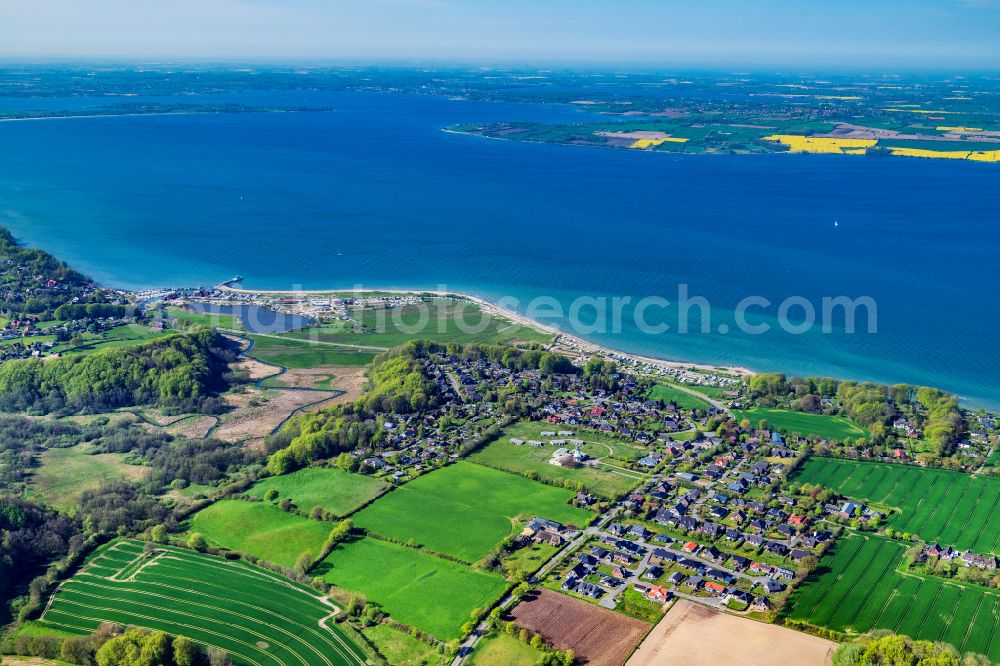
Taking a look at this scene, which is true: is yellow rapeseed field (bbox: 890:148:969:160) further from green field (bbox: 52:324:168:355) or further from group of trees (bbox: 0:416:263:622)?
group of trees (bbox: 0:416:263:622)

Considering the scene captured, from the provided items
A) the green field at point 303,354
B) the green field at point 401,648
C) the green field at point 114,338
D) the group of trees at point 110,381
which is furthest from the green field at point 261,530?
the green field at point 114,338

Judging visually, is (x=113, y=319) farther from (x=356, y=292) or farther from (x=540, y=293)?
(x=540, y=293)

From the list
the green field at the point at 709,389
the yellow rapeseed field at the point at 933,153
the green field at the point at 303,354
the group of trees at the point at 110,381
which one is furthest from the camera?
the yellow rapeseed field at the point at 933,153

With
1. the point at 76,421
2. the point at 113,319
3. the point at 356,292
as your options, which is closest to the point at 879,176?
the point at 356,292

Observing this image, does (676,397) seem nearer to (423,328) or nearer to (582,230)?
(423,328)

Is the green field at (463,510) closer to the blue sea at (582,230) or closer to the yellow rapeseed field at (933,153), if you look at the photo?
the blue sea at (582,230)

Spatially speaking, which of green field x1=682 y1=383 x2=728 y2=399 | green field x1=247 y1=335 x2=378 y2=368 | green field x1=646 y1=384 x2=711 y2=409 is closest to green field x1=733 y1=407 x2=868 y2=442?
green field x1=646 y1=384 x2=711 y2=409
